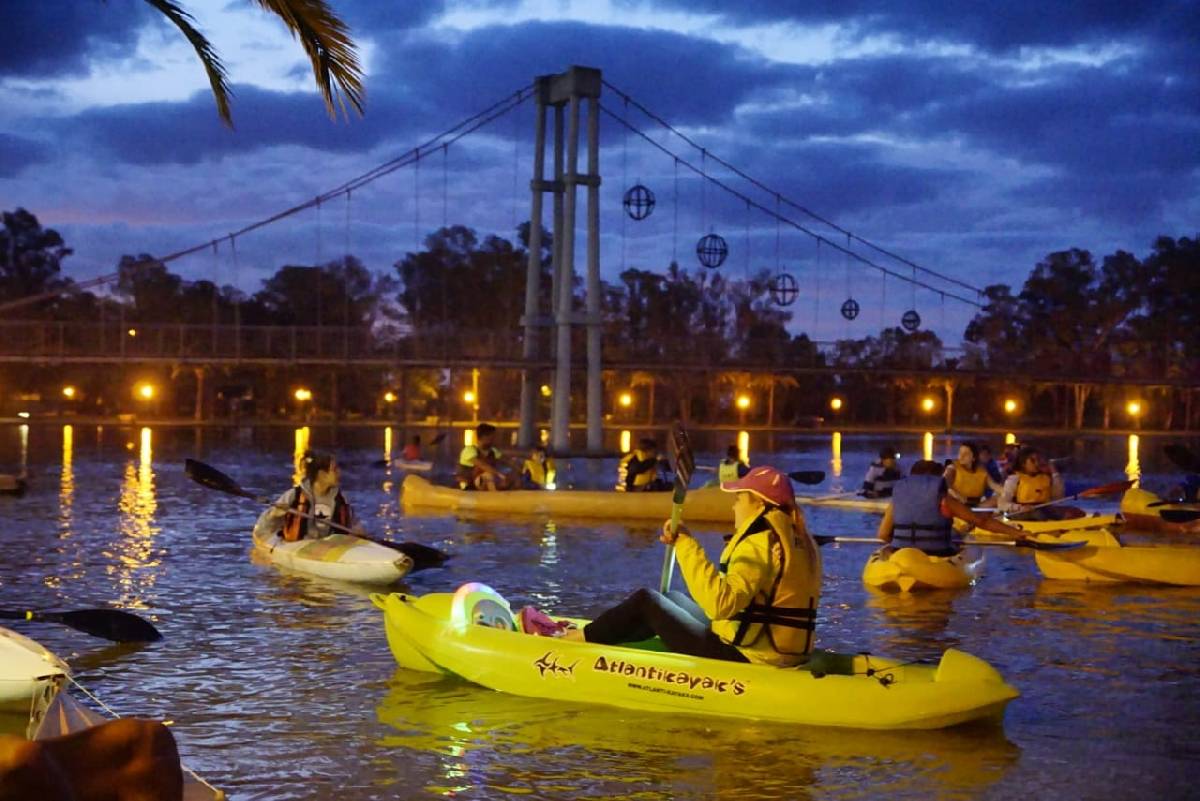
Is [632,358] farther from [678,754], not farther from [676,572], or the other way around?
[678,754]

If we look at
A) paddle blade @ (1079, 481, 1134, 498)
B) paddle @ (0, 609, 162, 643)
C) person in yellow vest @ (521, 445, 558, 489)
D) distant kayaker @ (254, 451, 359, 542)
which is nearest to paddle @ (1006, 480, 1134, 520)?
paddle blade @ (1079, 481, 1134, 498)

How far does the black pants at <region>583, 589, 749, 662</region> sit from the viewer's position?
8.27 metres

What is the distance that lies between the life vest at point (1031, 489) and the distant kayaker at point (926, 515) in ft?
11.2

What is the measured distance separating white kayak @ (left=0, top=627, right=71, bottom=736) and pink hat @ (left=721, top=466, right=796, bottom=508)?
142 inches

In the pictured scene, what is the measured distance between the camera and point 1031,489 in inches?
679

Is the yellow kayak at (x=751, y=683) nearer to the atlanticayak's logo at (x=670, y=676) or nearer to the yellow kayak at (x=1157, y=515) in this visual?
the atlanticayak's logo at (x=670, y=676)

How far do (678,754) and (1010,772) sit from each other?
5.67 feet

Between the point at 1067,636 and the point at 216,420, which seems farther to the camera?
the point at 216,420

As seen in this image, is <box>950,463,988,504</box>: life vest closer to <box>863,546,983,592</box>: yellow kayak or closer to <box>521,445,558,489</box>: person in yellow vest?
<box>863,546,983,592</box>: yellow kayak

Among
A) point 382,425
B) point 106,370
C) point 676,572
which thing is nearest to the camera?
point 676,572

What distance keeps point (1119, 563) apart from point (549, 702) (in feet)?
25.8

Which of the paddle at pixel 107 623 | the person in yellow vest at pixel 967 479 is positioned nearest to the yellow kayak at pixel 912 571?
the person in yellow vest at pixel 967 479

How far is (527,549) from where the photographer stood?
17.5 meters

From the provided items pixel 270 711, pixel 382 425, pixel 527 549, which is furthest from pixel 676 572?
pixel 382 425
